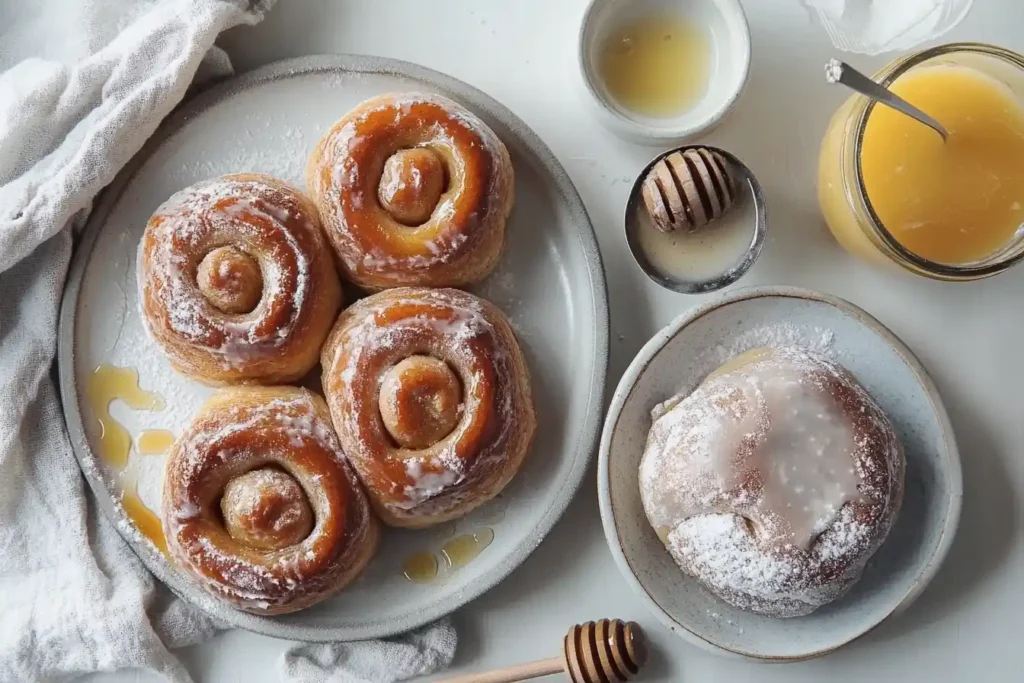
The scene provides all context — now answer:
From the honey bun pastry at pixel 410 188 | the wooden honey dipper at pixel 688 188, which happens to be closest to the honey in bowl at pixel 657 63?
the wooden honey dipper at pixel 688 188

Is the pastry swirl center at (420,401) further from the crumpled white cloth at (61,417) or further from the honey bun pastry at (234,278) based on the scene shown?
the crumpled white cloth at (61,417)

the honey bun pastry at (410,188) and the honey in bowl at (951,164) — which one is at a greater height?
the honey in bowl at (951,164)

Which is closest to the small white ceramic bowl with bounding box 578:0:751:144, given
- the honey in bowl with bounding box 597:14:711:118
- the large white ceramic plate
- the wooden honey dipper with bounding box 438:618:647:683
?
the honey in bowl with bounding box 597:14:711:118

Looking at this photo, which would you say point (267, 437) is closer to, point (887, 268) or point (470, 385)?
point (470, 385)

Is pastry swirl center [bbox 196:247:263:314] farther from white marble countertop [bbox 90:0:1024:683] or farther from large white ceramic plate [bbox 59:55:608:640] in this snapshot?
white marble countertop [bbox 90:0:1024:683]

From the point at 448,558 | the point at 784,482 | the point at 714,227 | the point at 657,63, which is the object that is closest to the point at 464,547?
the point at 448,558

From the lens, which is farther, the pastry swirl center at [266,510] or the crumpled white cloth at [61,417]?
the crumpled white cloth at [61,417]

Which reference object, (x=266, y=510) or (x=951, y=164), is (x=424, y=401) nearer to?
(x=266, y=510)
